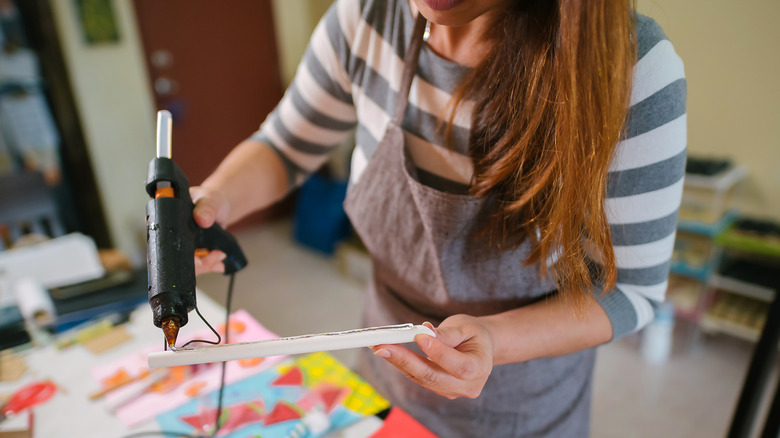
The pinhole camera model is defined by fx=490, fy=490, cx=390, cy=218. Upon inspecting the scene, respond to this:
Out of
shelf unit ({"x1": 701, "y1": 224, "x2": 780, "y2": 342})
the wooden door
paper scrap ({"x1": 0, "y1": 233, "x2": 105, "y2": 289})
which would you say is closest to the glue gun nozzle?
paper scrap ({"x1": 0, "y1": 233, "x2": 105, "y2": 289})

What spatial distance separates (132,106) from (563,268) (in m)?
2.70

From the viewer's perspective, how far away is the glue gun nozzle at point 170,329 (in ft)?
1.62

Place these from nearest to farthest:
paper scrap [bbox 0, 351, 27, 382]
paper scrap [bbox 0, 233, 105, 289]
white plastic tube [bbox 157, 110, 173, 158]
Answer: white plastic tube [bbox 157, 110, 173, 158] → paper scrap [bbox 0, 351, 27, 382] → paper scrap [bbox 0, 233, 105, 289]

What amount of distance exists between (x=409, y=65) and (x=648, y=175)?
12.7 inches

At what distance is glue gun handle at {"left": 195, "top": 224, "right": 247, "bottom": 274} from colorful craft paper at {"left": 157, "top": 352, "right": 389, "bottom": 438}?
189 millimetres

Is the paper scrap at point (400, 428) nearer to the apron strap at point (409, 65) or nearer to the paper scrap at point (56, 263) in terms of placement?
the apron strap at point (409, 65)

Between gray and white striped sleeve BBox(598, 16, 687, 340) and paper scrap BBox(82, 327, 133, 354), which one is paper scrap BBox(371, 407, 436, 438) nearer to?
gray and white striped sleeve BBox(598, 16, 687, 340)

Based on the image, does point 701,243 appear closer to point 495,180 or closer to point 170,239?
point 495,180

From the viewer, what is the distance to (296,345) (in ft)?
1.46

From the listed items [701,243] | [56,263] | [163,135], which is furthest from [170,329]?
[701,243]

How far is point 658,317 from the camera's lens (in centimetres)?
196

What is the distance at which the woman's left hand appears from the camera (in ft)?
1.50

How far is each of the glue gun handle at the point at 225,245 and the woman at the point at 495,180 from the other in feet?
0.07

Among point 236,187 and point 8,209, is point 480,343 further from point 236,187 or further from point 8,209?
point 8,209
